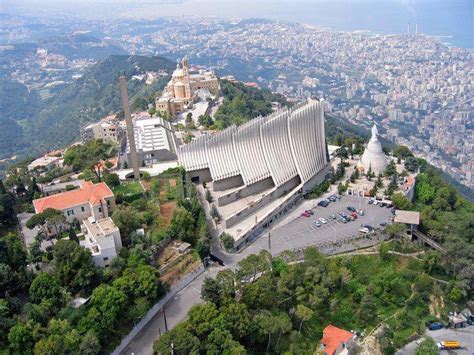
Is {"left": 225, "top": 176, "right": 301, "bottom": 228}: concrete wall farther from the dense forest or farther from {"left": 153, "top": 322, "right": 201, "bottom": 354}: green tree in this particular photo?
{"left": 153, "top": 322, "right": 201, "bottom": 354}: green tree

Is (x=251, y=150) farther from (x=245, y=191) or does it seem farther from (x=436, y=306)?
(x=436, y=306)

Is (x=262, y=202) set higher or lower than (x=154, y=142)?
lower

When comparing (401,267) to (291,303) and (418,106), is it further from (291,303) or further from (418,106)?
(418,106)

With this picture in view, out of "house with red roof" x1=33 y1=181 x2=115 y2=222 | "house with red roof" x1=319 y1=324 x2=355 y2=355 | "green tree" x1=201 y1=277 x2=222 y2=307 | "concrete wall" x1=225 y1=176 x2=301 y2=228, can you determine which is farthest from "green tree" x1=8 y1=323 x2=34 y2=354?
"concrete wall" x1=225 y1=176 x2=301 y2=228

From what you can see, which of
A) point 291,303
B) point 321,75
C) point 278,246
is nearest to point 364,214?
point 278,246

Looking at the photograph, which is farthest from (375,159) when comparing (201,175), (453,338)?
(453,338)

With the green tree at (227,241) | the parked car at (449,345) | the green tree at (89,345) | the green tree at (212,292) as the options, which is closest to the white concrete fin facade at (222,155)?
the green tree at (227,241)
